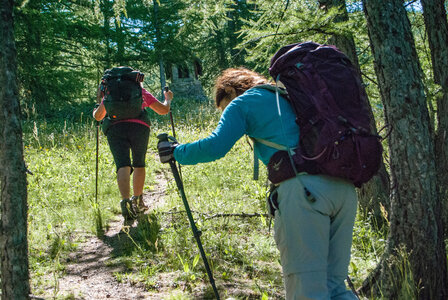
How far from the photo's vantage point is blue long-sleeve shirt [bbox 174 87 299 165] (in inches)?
87.8

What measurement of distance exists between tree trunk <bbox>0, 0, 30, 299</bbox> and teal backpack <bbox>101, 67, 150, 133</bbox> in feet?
7.23

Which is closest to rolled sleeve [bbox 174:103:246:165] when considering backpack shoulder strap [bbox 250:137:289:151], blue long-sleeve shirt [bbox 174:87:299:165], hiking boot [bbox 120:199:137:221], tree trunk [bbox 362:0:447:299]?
blue long-sleeve shirt [bbox 174:87:299:165]

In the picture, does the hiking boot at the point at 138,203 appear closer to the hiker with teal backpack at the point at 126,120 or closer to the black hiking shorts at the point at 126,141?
the hiker with teal backpack at the point at 126,120

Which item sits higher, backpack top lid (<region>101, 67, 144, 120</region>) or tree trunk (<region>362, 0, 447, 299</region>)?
backpack top lid (<region>101, 67, 144, 120</region>)

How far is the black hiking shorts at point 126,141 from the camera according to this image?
205 inches

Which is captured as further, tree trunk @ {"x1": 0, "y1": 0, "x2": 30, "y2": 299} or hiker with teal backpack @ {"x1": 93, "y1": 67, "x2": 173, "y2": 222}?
hiker with teal backpack @ {"x1": 93, "y1": 67, "x2": 173, "y2": 222}

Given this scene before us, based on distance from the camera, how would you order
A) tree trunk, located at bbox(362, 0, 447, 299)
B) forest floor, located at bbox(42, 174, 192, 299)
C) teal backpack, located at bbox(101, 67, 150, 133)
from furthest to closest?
teal backpack, located at bbox(101, 67, 150, 133), forest floor, located at bbox(42, 174, 192, 299), tree trunk, located at bbox(362, 0, 447, 299)

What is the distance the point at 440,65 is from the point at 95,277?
4.71 metres

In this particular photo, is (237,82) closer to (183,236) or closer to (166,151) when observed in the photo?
(166,151)

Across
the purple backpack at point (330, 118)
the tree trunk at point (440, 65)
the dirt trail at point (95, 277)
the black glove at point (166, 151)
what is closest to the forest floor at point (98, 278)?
the dirt trail at point (95, 277)

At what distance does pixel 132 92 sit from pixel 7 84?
2.35m

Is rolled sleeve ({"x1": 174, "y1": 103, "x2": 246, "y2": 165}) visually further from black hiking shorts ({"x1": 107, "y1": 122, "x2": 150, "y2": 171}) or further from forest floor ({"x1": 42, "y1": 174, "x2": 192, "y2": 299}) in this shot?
black hiking shorts ({"x1": 107, "y1": 122, "x2": 150, "y2": 171})

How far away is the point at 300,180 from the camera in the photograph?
2.13 metres

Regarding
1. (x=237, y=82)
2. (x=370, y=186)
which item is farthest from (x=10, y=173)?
(x=370, y=186)
